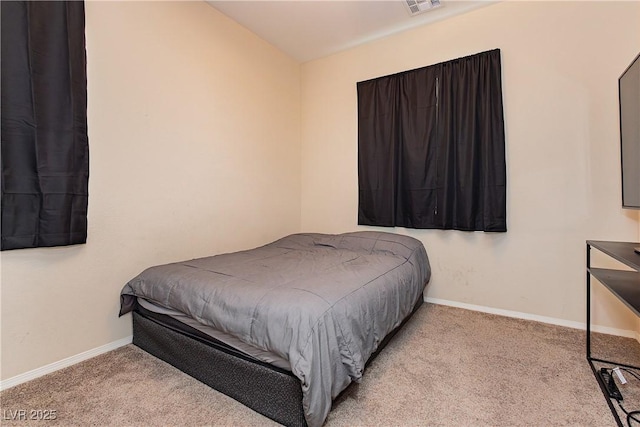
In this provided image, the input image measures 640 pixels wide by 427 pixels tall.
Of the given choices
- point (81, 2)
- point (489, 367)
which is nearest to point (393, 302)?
point (489, 367)

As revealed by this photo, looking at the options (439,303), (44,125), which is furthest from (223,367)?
(439,303)

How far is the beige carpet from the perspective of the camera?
1443 mm

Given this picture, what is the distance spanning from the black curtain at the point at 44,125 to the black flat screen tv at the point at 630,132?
333 centimetres

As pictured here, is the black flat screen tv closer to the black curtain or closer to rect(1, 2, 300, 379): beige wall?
rect(1, 2, 300, 379): beige wall

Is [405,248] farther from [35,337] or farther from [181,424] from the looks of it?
[35,337]

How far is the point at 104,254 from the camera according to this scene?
207 cm

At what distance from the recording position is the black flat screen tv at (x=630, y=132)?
1757 millimetres

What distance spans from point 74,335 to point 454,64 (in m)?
3.77

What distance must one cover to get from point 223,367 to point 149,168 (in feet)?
5.25

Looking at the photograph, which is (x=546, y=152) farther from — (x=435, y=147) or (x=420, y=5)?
(x=420, y=5)

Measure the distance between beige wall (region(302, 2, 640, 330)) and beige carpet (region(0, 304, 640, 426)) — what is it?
1.96ft

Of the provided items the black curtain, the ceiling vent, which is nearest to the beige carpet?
the black curtain

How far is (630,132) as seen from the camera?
6.23 ft

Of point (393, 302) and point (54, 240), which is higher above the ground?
point (54, 240)
